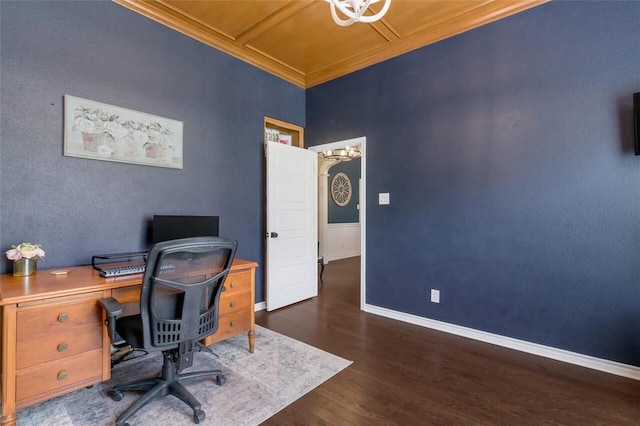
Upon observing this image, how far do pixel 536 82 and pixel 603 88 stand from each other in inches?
17.4

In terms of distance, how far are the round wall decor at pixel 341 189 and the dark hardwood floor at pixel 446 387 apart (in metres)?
4.92

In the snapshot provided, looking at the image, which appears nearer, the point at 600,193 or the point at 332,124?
the point at 600,193

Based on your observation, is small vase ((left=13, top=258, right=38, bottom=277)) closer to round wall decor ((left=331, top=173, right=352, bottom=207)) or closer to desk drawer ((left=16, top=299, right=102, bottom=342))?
desk drawer ((left=16, top=299, right=102, bottom=342))

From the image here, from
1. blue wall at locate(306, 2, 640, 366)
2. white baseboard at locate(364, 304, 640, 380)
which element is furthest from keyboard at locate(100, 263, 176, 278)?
white baseboard at locate(364, 304, 640, 380)

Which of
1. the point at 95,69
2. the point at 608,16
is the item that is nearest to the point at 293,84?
the point at 95,69

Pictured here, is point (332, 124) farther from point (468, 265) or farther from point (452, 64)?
point (468, 265)

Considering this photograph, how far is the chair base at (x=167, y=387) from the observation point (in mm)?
1634

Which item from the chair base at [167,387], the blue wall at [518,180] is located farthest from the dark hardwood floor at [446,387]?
the chair base at [167,387]

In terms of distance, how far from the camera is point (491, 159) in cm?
270

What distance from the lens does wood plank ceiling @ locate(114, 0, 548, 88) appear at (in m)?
2.59

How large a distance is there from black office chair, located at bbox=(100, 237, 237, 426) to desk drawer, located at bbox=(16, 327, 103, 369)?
14cm

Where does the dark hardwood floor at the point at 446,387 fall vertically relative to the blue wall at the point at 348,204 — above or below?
below

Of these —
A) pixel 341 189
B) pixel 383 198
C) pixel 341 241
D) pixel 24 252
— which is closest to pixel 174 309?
pixel 24 252

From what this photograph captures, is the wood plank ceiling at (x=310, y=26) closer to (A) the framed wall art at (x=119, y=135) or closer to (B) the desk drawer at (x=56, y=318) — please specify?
(A) the framed wall art at (x=119, y=135)
